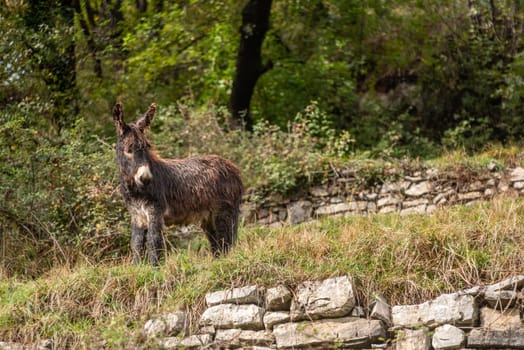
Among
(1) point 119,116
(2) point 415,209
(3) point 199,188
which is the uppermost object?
(1) point 119,116

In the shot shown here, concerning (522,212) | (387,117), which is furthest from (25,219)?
(387,117)

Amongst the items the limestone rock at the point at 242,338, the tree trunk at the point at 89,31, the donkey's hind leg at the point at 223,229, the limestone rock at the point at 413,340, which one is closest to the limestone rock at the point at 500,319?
the limestone rock at the point at 413,340

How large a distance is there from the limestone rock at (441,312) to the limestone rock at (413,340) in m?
0.09

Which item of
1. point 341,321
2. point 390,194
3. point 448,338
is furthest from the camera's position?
point 390,194

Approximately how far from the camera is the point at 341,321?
7.23 meters

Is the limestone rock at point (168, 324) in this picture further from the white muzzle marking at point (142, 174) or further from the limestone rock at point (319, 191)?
the limestone rock at point (319, 191)

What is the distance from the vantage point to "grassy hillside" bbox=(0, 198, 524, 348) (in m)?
7.44

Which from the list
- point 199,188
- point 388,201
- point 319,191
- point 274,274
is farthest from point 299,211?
point 274,274

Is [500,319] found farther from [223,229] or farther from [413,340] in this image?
[223,229]

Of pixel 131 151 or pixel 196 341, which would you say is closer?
pixel 196 341

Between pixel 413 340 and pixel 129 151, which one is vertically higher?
pixel 129 151

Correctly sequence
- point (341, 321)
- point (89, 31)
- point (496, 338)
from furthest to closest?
point (89, 31) → point (341, 321) → point (496, 338)

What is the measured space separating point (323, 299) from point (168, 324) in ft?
4.89

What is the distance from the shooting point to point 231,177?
9195mm
